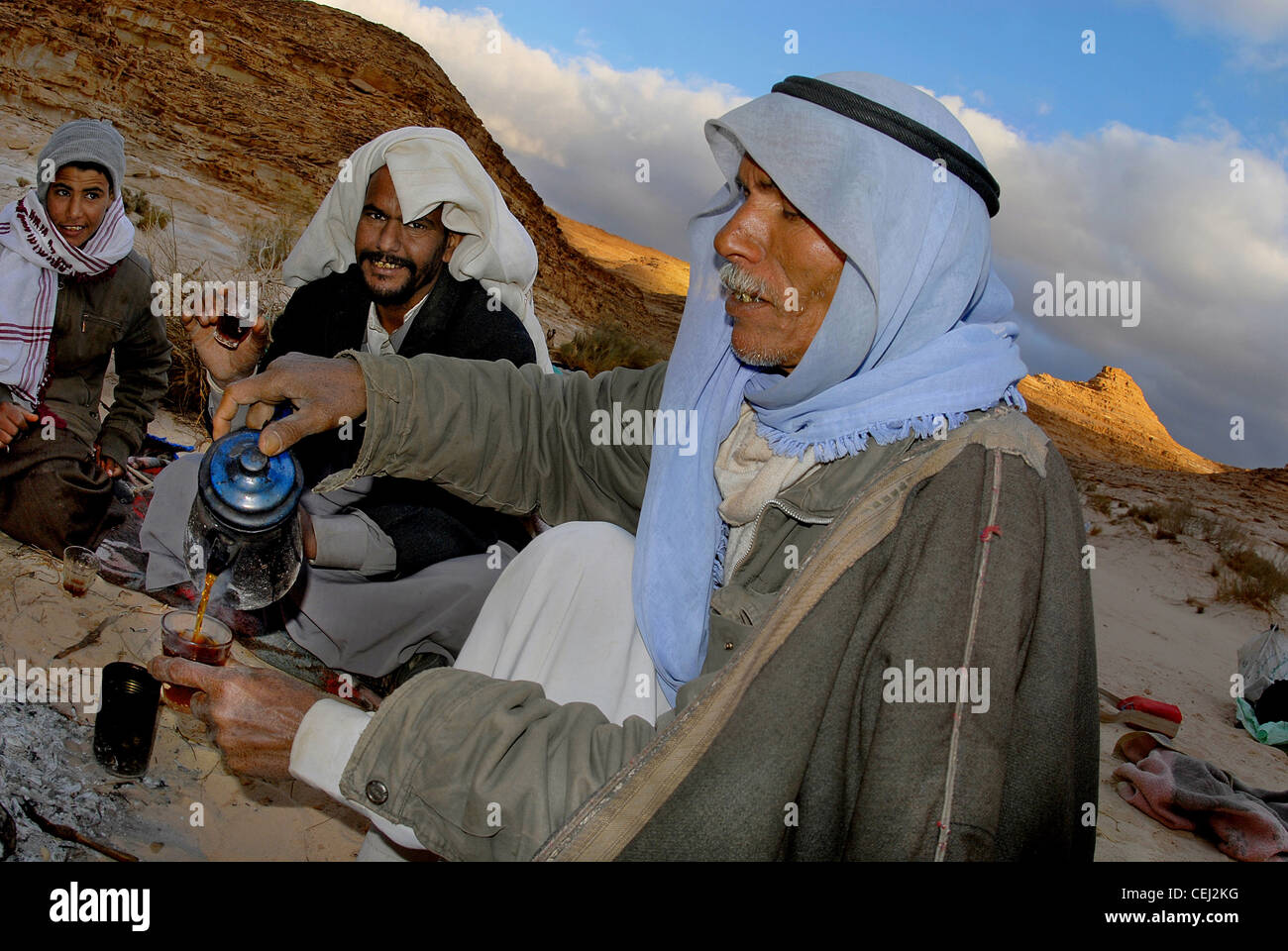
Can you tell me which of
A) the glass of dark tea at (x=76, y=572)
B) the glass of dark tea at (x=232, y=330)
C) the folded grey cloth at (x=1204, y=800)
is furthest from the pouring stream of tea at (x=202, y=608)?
the folded grey cloth at (x=1204, y=800)

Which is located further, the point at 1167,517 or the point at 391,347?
the point at 1167,517

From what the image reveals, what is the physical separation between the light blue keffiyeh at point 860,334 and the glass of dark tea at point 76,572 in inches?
96.4

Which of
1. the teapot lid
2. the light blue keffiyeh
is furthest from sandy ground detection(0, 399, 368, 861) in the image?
the light blue keffiyeh

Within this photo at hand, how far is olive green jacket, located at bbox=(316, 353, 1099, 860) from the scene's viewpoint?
1.50m

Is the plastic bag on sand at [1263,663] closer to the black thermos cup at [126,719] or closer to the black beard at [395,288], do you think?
the black beard at [395,288]

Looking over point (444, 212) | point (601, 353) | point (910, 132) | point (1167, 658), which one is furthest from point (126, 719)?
point (601, 353)

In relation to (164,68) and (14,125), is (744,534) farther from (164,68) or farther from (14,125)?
(164,68)

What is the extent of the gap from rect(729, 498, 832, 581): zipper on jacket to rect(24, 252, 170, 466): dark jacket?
3.61 meters

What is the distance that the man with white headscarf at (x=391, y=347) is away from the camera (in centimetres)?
346

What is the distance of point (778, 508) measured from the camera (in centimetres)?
207

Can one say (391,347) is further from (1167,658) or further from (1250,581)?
(1250,581)

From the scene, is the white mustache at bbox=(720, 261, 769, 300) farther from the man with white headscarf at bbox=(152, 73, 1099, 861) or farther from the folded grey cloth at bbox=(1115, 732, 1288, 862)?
the folded grey cloth at bbox=(1115, 732, 1288, 862)

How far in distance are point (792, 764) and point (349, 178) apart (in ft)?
11.4

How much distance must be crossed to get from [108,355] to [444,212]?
6.12ft
